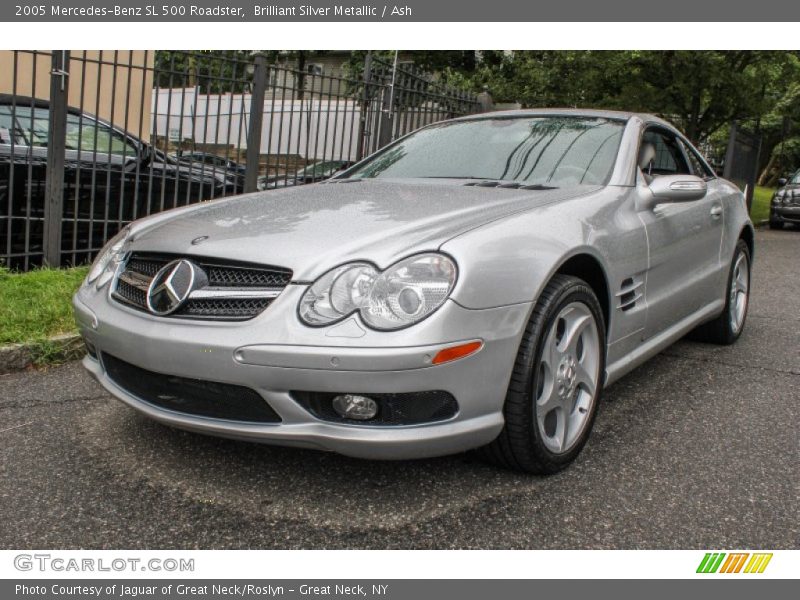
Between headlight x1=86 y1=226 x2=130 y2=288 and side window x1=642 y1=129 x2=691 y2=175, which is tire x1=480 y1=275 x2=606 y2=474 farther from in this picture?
headlight x1=86 y1=226 x2=130 y2=288

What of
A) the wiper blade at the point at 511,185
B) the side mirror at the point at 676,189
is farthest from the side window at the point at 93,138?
the side mirror at the point at 676,189

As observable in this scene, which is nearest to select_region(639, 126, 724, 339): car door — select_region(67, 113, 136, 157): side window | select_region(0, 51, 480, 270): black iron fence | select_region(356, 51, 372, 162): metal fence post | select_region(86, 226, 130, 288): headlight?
select_region(86, 226, 130, 288): headlight

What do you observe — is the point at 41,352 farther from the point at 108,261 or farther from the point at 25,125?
the point at 25,125

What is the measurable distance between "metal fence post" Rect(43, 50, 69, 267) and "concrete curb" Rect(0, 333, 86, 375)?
1917 millimetres

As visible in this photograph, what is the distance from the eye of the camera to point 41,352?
411 centimetres

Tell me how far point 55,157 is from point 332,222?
3840mm

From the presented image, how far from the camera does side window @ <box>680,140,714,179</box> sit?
4691 mm

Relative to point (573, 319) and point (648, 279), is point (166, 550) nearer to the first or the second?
point (573, 319)

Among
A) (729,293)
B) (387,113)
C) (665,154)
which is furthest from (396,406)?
(387,113)

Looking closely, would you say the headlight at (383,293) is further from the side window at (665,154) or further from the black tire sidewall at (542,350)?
the side window at (665,154)

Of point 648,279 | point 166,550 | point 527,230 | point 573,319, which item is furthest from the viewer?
point 648,279

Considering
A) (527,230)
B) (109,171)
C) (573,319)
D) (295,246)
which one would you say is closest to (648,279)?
(573,319)

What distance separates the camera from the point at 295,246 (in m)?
2.56

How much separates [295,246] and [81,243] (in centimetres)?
453
